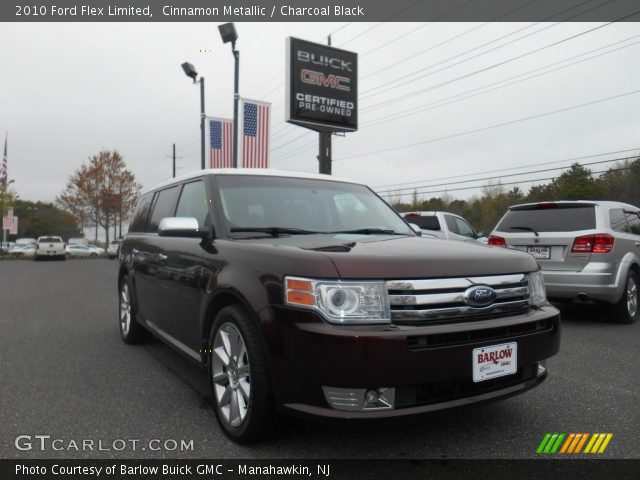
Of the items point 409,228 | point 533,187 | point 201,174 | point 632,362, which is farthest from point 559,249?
point 533,187

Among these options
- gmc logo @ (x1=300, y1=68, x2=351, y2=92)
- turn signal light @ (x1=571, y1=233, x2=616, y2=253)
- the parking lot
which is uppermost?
gmc logo @ (x1=300, y1=68, x2=351, y2=92)

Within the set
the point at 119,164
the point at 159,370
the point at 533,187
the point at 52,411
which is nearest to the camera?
the point at 52,411

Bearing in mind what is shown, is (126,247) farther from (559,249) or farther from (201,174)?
(559,249)

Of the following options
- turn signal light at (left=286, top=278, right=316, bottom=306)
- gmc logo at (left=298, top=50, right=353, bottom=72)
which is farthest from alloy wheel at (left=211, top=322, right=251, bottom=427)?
gmc logo at (left=298, top=50, right=353, bottom=72)

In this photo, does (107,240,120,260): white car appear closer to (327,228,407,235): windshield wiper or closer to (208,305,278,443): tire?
(327,228,407,235): windshield wiper

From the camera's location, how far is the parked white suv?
31.8m

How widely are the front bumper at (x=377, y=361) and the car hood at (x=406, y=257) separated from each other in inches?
10.9

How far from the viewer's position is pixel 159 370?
4496 millimetres

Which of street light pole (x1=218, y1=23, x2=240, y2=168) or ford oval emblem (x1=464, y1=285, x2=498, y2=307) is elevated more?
street light pole (x1=218, y1=23, x2=240, y2=168)

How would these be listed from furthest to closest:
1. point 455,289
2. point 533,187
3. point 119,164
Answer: point 533,187 → point 119,164 → point 455,289

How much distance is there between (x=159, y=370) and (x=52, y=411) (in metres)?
1.11

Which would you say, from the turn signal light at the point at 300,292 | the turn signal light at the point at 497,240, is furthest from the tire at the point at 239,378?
the turn signal light at the point at 497,240

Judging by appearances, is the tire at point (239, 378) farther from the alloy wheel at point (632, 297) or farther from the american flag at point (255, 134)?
the american flag at point (255, 134)

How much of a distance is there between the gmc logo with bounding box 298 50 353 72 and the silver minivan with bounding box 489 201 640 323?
15.8m
